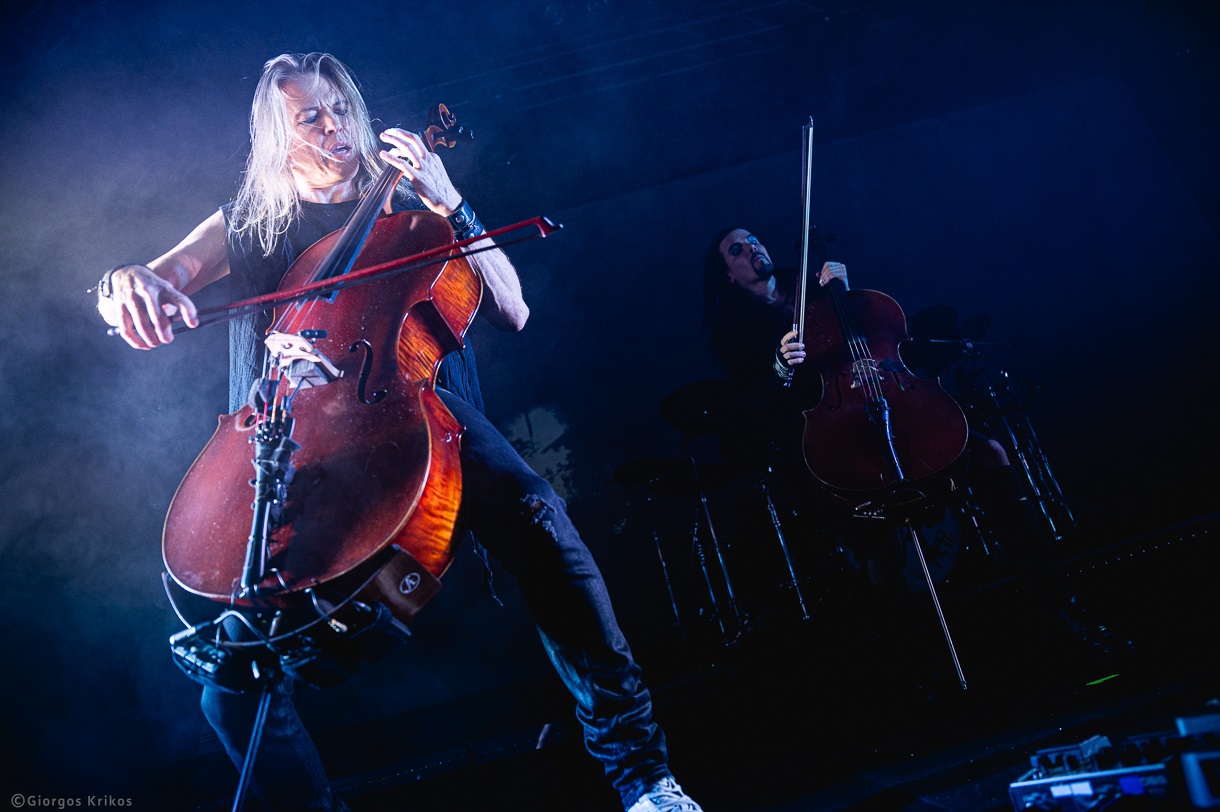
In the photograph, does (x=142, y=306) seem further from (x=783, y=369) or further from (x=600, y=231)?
(x=600, y=231)

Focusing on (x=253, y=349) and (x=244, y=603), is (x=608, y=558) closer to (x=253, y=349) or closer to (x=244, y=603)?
(x=253, y=349)

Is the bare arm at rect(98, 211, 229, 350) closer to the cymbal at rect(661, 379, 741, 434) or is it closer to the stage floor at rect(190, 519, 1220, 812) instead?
the stage floor at rect(190, 519, 1220, 812)

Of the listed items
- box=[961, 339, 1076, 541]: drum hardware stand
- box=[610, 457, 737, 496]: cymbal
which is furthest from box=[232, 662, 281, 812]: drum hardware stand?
box=[961, 339, 1076, 541]: drum hardware stand

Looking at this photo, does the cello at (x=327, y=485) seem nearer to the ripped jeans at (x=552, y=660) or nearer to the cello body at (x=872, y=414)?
the ripped jeans at (x=552, y=660)

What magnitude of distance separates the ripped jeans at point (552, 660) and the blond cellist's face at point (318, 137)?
1.03 metres

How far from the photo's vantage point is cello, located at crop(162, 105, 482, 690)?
110 centimetres

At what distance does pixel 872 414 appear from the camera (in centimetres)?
246

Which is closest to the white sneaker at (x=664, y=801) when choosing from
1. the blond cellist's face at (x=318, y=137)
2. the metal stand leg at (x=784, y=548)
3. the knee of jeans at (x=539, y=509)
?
the knee of jeans at (x=539, y=509)

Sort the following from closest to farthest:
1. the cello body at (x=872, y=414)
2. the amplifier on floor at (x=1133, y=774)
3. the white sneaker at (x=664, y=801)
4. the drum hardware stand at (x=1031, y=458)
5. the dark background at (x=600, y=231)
A: the amplifier on floor at (x=1133, y=774) < the white sneaker at (x=664, y=801) < the cello body at (x=872, y=414) < the dark background at (x=600, y=231) < the drum hardware stand at (x=1031, y=458)

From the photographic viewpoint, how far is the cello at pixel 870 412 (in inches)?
92.7

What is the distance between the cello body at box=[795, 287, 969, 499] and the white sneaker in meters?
1.42

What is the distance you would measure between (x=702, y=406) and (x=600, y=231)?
216 cm

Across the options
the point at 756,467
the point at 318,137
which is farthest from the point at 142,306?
the point at 756,467

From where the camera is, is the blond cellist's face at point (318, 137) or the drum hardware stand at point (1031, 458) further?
the drum hardware stand at point (1031, 458)
